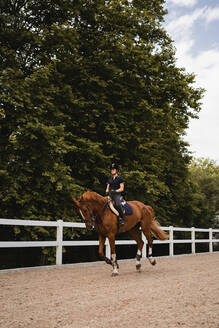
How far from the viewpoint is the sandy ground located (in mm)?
4793

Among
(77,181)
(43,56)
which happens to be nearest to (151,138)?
Answer: (77,181)

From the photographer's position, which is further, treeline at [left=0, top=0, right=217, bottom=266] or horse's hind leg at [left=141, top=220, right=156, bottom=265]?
treeline at [left=0, top=0, right=217, bottom=266]

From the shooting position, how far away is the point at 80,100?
696 inches

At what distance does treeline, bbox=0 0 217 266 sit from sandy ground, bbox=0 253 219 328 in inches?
233

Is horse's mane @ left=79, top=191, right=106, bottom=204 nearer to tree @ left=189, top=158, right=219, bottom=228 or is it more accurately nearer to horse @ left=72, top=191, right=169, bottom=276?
horse @ left=72, top=191, right=169, bottom=276

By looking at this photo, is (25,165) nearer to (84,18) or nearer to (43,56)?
(43,56)

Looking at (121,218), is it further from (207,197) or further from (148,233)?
(207,197)

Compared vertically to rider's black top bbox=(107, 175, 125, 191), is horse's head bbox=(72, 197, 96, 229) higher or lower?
lower

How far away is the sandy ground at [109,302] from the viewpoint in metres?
4.79

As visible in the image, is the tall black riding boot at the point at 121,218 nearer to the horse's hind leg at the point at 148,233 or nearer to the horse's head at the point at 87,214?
the horse's head at the point at 87,214

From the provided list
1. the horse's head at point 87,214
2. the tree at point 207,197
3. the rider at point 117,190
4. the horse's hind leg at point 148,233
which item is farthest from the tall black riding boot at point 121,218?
the tree at point 207,197

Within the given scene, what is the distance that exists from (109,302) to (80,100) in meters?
12.7

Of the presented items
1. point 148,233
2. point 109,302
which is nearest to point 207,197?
point 148,233

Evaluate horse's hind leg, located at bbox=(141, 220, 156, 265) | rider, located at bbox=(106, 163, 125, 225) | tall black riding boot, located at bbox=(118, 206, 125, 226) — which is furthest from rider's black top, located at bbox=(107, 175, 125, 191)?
horse's hind leg, located at bbox=(141, 220, 156, 265)
